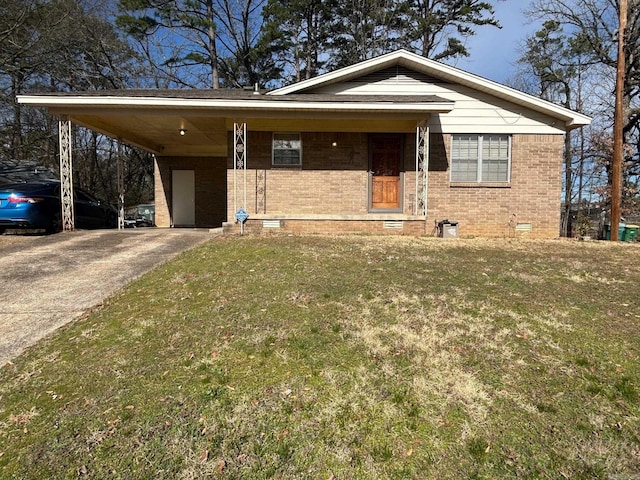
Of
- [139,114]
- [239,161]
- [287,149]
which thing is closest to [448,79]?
[287,149]

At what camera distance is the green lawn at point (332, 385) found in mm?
2230

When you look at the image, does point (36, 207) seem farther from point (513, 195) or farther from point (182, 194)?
point (513, 195)

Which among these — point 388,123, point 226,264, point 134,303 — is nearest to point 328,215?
point 388,123

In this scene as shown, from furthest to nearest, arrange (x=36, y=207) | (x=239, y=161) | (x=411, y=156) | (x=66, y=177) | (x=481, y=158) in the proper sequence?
(x=411, y=156) < (x=481, y=158) < (x=239, y=161) < (x=66, y=177) < (x=36, y=207)

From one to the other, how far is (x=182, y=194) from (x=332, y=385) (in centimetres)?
1428

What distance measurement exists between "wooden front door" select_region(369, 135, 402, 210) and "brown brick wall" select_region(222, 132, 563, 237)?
0.24m

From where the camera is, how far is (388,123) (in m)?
10.3

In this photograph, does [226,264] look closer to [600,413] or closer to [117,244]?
[117,244]

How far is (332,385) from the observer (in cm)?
290

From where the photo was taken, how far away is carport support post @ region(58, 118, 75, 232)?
976 cm

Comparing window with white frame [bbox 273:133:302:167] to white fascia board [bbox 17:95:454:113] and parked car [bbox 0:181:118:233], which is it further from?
parked car [bbox 0:181:118:233]

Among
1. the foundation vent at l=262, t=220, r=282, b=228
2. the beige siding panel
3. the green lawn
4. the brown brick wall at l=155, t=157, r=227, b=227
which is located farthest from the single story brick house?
the green lawn

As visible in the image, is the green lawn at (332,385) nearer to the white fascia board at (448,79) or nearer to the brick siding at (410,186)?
the brick siding at (410,186)

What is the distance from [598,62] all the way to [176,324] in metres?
25.6
